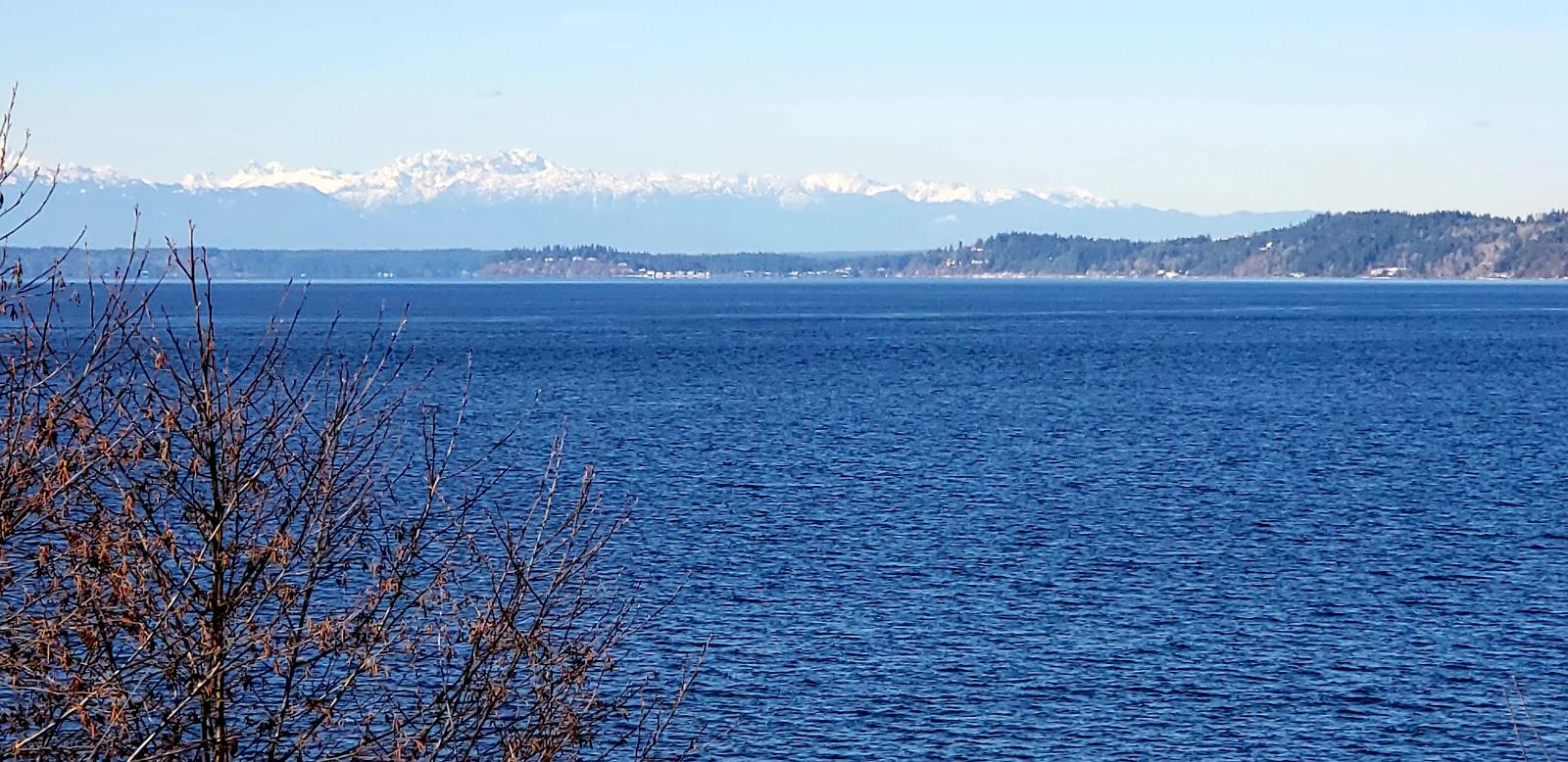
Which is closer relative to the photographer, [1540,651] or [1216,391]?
[1540,651]

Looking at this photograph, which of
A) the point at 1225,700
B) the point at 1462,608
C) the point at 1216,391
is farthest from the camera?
the point at 1216,391

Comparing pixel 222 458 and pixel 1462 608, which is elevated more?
pixel 222 458

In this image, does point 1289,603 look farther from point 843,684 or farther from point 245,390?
point 245,390

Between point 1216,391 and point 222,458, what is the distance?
2937 inches

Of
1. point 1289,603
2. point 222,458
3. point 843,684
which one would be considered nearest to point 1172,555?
point 1289,603

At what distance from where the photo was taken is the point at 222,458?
36.0 ft

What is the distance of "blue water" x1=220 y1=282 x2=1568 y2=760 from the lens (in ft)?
79.8

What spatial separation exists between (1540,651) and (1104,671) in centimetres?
676

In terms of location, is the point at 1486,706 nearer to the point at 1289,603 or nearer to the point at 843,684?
the point at 1289,603

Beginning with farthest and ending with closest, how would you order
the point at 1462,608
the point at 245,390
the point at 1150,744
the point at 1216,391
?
the point at 1216,391 → the point at 1462,608 → the point at 1150,744 → the point at 245,390

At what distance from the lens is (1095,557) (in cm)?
3531

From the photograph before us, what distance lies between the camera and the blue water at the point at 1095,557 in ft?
79.8

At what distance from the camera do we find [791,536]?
3769 centimetres

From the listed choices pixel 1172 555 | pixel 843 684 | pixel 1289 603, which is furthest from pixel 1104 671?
pixel 1172 555
